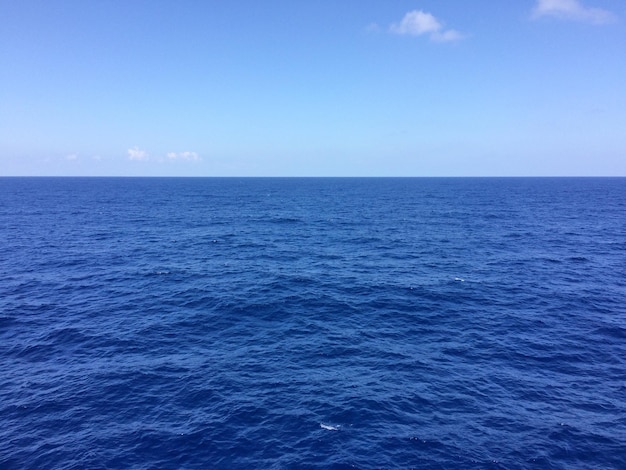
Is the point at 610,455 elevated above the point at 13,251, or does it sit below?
below

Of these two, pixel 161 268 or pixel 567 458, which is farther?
pixel 161 268

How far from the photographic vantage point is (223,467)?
26.5m

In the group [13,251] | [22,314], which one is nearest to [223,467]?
[22,314]

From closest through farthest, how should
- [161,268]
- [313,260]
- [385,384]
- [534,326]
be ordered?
[385,384] → [534,326] → [161,268] → [313,260]

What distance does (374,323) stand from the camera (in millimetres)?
49719

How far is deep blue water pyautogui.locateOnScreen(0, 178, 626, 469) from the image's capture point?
93.6 ft

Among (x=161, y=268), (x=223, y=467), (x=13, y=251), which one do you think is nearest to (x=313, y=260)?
(x=161, y=268)

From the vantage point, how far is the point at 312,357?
136 feet

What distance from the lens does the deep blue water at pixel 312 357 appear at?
28.5 m

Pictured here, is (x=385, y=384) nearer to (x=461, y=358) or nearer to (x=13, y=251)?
(x=461, y=358)

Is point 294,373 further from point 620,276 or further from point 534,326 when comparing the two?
point 620,276

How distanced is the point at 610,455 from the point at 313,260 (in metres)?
56.7

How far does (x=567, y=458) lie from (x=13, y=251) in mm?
97668

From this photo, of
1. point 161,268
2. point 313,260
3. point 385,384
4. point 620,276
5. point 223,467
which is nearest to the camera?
point 223,467
